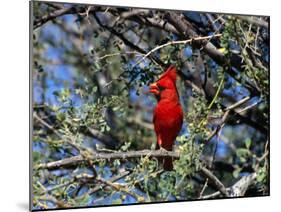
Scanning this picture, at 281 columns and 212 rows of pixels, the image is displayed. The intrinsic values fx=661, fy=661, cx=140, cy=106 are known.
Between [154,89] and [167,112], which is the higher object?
[154,89]

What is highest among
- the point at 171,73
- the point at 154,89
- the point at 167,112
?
the point at 171,73

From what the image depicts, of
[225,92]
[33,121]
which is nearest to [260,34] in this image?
[225,92]

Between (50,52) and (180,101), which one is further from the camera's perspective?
(180,101)

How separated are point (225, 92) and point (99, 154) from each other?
37.5 inches

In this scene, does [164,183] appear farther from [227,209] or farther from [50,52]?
[50,52]

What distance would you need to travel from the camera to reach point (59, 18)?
12.8ft

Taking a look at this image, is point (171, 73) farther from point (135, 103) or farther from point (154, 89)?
point (135, 103)

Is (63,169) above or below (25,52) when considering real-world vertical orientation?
below

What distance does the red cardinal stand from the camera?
163 inches

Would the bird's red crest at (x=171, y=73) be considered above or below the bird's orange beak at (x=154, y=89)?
above

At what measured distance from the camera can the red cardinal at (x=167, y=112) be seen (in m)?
4.14

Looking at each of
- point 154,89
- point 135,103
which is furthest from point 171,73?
point 135,103

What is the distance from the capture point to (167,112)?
415cm

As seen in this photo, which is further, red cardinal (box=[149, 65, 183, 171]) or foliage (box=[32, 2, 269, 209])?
red cardinal (box=[149, 65, 183, 171])
